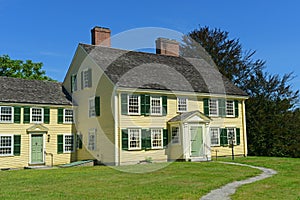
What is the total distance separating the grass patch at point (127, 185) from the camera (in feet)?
33.9

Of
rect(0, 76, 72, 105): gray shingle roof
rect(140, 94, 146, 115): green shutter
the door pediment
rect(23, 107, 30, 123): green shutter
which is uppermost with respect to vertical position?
rect(0, 76, 72, 105): gray shingle roof

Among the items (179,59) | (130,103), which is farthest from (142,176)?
(179,59)

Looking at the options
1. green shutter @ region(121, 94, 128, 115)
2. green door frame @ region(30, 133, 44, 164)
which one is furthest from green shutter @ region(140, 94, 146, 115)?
green door frame @ region(30, 133, 44, 164)

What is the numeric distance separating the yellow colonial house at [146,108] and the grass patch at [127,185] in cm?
523

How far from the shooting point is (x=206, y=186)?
1192 centimetres

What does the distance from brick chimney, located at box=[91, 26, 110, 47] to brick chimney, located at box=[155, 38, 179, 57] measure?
15.0ft

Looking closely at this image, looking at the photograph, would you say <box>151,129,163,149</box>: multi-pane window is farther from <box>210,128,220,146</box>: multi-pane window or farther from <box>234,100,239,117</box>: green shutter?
<box>234,100,239,117</box>: green shutter

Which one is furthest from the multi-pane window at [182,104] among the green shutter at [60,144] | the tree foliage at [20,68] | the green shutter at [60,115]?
the tree foliage at [20,68]

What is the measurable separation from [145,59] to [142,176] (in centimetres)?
1222

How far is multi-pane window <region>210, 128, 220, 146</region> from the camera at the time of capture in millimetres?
24047

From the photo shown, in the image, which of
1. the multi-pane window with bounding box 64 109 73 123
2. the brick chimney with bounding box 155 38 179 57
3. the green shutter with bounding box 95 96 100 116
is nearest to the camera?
the green shutter with bounding box 95 96 100 116

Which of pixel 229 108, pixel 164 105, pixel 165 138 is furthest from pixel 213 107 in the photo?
pixel 165 138

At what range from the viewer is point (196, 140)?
2233cm

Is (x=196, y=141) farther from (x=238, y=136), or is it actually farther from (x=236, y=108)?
(x=236, y=108)
